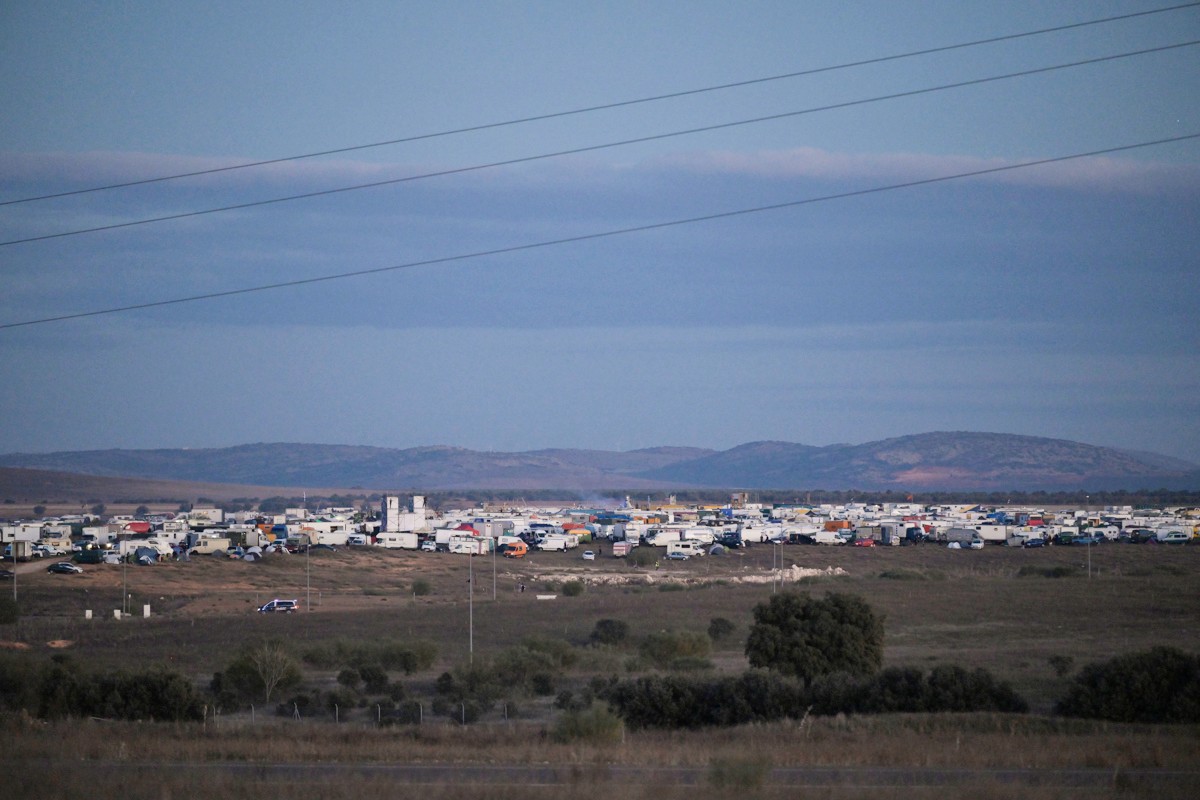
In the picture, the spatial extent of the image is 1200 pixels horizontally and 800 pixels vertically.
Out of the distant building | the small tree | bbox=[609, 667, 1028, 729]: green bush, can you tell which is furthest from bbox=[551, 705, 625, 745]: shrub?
the distant building

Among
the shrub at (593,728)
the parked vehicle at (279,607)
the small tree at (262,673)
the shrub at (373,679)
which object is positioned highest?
the shrub at (593,728)

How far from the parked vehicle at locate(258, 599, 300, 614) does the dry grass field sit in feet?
5.94

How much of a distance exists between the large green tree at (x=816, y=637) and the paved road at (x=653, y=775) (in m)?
16.2

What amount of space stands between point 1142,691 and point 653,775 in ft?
49.5

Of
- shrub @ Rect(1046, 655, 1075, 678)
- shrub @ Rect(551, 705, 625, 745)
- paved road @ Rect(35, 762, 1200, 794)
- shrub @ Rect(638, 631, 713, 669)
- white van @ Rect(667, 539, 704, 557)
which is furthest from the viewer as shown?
white van @ Rect(667, 539, 704, 557)

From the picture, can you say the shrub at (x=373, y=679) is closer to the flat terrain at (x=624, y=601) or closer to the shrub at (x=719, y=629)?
the flat terrain at (x=624, y=601)

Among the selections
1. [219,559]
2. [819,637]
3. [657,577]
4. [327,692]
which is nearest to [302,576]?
[219,559]

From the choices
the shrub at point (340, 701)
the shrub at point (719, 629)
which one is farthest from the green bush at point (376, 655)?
the shrub at point (719, 629)

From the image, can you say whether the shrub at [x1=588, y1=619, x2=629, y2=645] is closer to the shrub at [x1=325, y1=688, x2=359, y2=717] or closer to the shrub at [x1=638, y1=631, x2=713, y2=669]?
the shrub at [x1=638, y1=631, x2=713, y2=669]

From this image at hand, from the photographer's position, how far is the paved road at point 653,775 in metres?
17.6

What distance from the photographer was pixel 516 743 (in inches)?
912

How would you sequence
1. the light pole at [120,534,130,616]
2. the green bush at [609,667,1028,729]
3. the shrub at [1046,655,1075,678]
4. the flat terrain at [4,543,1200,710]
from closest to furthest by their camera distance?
the green bush at [609,667,1028,729] → the shrub at [1046,655,1075,678] → the flat terrain at [4,543,1200,710] → the light pole at [120,534,130,616]

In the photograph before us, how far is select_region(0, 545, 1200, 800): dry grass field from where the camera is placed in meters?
18.1

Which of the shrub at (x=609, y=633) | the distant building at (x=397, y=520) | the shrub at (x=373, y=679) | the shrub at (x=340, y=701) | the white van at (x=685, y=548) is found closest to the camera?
the shrub at (x=340, y=701)
